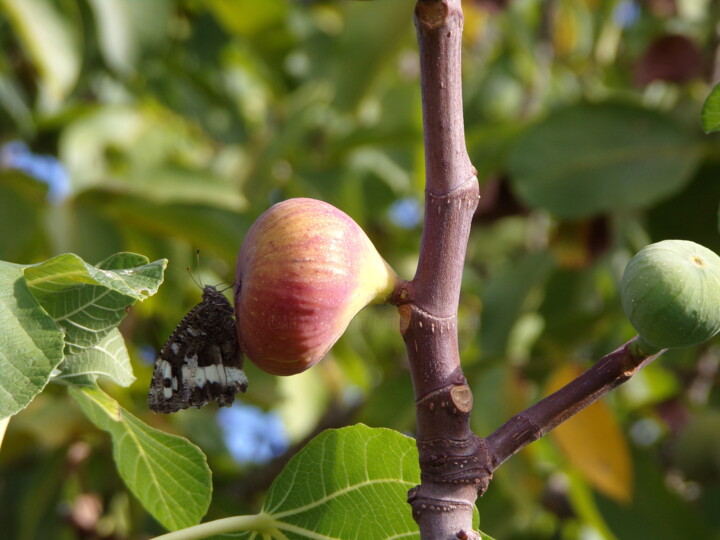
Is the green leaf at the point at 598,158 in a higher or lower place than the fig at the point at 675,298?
higher

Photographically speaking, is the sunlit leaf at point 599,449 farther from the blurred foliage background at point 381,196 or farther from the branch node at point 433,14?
the branch node at point 433,14

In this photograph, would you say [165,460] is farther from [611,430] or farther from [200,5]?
[200,5]

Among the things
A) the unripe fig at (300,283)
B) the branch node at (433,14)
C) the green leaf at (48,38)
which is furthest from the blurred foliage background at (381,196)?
the branch node at (433,14)

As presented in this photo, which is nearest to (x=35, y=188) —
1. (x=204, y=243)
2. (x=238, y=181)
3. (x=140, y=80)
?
(x=204, y=243)

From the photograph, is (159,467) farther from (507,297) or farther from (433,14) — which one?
(507,297)

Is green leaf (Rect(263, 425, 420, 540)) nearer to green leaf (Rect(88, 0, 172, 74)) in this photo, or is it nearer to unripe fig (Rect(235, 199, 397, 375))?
unripe fig (Rect(235, 199, 397, 375))

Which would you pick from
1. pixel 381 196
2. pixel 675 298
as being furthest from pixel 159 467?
pixel 381 196
